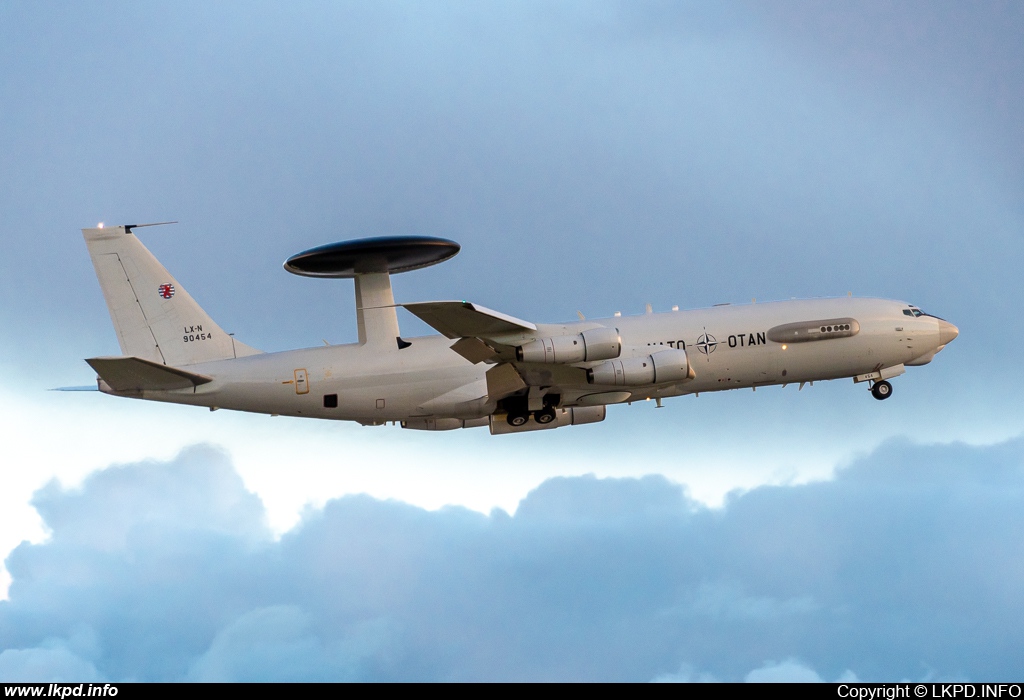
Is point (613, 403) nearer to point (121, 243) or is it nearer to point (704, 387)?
point (704, 387)

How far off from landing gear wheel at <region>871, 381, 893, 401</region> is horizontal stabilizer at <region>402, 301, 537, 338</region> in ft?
47.2

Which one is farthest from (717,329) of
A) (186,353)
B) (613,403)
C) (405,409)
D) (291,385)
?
(186,353)

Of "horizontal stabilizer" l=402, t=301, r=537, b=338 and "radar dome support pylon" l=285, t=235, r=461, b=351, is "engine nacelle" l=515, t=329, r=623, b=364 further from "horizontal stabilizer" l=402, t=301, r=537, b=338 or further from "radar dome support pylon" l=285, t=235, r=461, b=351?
"radar dome support pylon" l=285, t=235, r=461, b=351

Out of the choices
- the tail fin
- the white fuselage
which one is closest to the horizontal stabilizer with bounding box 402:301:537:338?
the white fuselage

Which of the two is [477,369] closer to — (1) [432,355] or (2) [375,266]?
(1) [432,355]

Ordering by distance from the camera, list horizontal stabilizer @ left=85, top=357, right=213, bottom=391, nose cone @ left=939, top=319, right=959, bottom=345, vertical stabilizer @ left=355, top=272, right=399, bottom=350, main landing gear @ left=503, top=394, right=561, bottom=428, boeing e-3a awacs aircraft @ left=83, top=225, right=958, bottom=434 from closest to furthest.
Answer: horizontal stabilizer @ left=85, top=357, right=213, bottom=391
boeing e-3a awacs aircraft @ left=83, top=225, right=958, bottom=434
vertical stabilizer @ left=355, top=272, right=399, bottom=350
main landing gear @ left=503, top=394, right=561, bottom=428
nose cone @ left=939, top=319, right=959, bottom=345

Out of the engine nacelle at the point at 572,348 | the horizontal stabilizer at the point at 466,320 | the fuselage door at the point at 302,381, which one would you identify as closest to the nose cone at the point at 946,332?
the engine nacelle at the point at 572,348

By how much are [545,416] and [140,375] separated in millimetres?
13899

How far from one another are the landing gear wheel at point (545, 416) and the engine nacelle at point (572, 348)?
4986 mm

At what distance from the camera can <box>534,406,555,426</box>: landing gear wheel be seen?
35969 mm

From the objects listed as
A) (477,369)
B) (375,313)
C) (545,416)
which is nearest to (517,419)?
(545,416)
